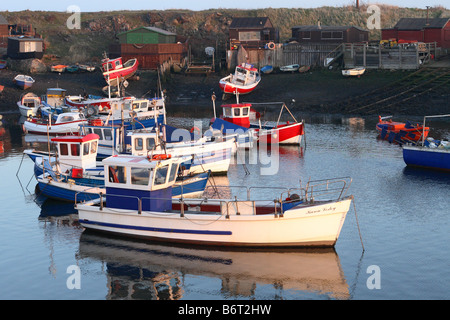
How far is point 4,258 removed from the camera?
1027 inches

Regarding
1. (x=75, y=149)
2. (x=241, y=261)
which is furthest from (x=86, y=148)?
(x=241, y=261)

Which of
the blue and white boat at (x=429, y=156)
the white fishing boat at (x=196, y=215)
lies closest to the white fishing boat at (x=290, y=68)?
the blue and white boat at (x=429, y=156)

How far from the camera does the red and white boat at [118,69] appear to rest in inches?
2864

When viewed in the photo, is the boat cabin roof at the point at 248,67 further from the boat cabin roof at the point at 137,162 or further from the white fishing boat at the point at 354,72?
the boat cabin roof at the point at 137,162

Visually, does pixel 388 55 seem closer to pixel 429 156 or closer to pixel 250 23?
pixel 250 23

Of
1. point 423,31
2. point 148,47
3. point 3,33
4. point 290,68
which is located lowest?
point 290,68

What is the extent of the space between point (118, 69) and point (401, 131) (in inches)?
1417

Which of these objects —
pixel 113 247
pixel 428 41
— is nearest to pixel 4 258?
pixel 113 247

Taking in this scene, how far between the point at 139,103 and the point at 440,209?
28.7m

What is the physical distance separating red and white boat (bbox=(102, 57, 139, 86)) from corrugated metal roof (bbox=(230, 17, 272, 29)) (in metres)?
14.6

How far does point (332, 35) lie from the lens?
80312 millimetres

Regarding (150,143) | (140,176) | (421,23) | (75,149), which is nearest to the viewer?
(140,176)

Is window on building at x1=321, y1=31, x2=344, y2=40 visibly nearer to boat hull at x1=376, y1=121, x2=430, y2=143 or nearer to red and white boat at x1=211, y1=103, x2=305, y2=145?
boat hull at x1=376, y1=121, x2=430, y2=143

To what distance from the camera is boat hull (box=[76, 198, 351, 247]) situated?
2548 centimetres
